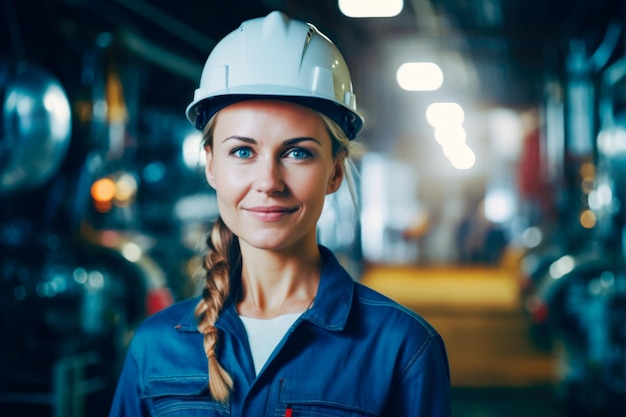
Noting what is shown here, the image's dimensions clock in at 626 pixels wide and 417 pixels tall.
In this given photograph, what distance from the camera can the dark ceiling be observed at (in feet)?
18.0

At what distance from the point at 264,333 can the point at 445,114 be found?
47.5 feet

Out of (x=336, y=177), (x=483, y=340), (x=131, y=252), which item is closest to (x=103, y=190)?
(x=131, y=252)

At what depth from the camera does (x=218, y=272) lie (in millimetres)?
1438

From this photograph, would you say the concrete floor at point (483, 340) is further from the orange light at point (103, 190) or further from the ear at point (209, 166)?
the ear at point (209, 166)

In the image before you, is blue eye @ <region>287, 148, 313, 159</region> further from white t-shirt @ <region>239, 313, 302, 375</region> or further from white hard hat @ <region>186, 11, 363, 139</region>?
white t-shirt @ <region>239, 313, 302, 375</region>

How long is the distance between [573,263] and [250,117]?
5.07 meters

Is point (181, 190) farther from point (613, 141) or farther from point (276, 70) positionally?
point (276, 70)

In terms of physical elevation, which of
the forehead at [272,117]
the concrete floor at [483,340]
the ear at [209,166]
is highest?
the forehead at [272,117]

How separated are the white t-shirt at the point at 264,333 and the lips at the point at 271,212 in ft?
0.69

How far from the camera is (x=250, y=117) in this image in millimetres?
1278

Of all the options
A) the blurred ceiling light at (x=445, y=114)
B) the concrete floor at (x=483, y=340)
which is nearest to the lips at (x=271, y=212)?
the concrete floor at (x=483, y=340)

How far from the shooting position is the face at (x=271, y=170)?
1265 mm

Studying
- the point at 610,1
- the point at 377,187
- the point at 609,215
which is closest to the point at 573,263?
the point at 609,215

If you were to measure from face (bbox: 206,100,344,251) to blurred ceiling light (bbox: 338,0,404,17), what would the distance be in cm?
502
